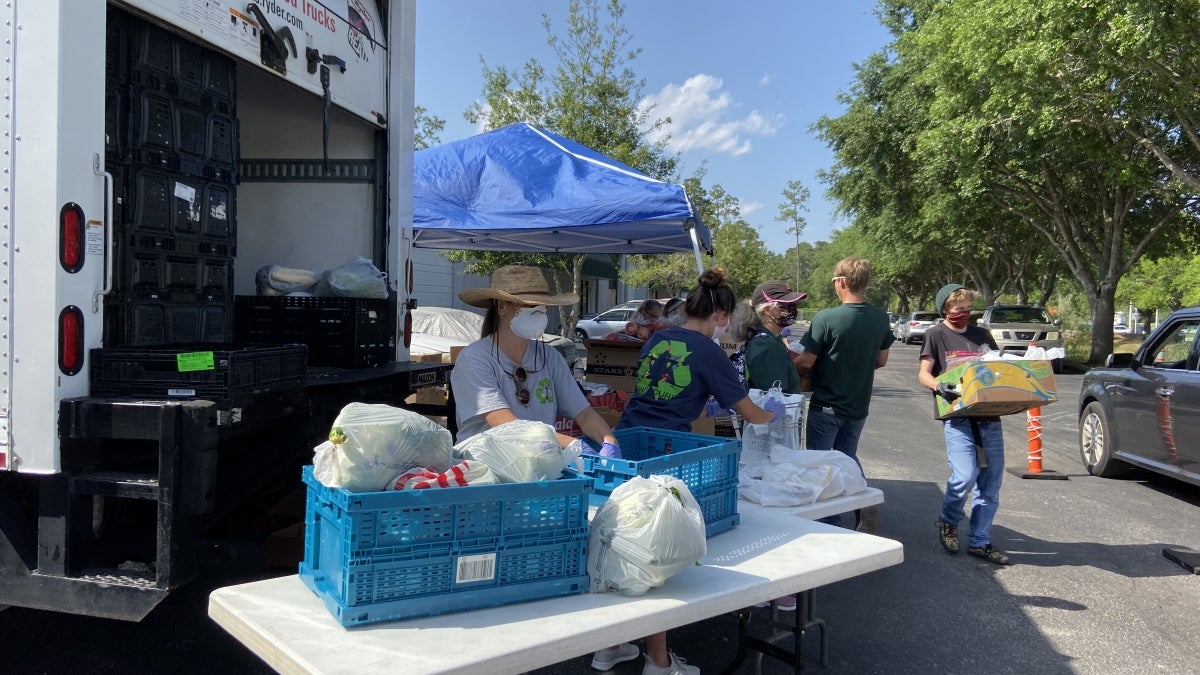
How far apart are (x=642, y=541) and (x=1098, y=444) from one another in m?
7.67

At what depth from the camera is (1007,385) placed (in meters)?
4.56

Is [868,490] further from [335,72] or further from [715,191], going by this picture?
[715,191]

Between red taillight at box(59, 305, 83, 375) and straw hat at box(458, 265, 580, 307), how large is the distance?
145 centimetres

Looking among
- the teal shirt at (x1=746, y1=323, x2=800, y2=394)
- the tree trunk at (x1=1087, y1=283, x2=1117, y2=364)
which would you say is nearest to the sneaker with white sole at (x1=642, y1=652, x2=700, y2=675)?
the teal shirt at (x1=746, y1=323, x2=800, y2=394)

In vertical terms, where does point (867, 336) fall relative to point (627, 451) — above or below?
above

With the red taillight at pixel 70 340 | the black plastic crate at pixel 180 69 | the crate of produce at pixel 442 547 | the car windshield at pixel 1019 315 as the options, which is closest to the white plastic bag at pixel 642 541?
the crate of produce at pixel 442 547

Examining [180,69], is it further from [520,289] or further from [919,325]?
[919,325]

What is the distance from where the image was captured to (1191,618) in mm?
4410

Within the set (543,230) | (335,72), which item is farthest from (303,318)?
(543,230)

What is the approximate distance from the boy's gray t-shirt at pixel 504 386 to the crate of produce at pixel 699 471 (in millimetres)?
598

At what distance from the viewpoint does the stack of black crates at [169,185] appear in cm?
322

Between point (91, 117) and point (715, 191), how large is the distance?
2537cm

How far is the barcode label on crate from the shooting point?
2033 mm

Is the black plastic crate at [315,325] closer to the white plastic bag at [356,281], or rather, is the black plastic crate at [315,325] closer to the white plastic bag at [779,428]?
the white plastic bag at [356,281]
